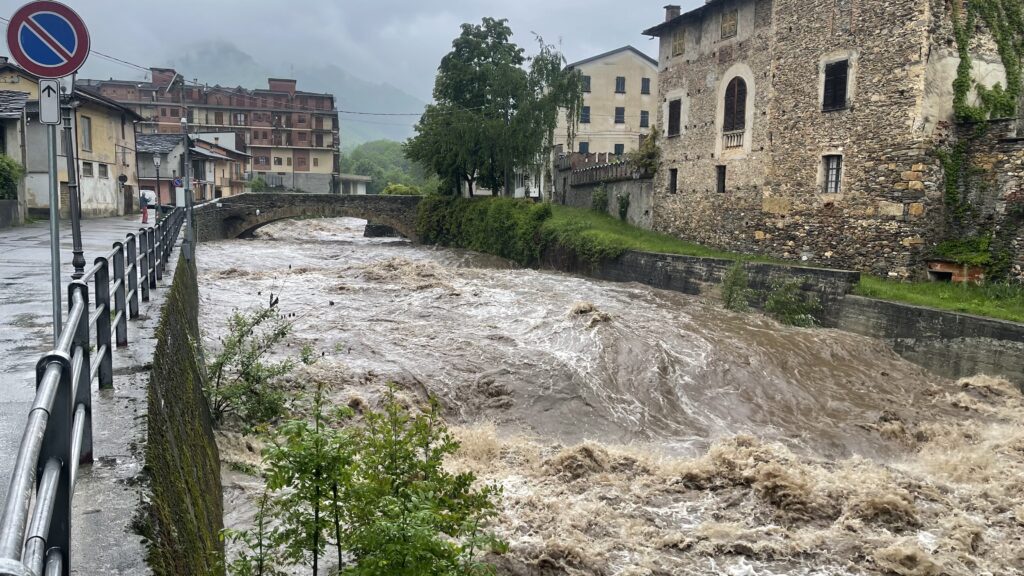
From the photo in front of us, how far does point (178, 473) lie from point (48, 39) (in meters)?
3.92

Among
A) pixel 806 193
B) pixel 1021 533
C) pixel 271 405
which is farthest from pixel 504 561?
pixel 806 193

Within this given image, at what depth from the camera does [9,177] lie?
→ 25344 mm

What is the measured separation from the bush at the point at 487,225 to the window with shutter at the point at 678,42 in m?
8.43

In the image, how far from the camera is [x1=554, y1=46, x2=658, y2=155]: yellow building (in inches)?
2116

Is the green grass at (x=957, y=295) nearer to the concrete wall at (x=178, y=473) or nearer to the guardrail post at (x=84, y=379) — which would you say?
the concrete wall at (x=178, y=473)

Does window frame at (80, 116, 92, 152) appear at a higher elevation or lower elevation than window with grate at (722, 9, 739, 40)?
lower

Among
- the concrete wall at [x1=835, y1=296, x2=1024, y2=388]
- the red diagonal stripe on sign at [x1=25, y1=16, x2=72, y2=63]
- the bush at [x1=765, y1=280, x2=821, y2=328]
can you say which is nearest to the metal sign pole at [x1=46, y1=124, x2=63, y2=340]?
the red diagonal stripe on sign at [x1=25, y1=16, x2=72, y2=63]

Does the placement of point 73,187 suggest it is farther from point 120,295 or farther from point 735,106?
point 735,106

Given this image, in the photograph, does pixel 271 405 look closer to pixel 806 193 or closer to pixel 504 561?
pixel 504 561

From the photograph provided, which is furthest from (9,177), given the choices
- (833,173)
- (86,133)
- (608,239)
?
(833,173)

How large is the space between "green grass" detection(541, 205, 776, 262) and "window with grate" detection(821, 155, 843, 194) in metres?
2.89

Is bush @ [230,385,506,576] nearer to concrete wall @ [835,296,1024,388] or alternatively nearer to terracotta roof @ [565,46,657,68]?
concrete wall @ [835,296,1024,388]

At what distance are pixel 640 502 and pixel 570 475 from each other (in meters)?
0.97

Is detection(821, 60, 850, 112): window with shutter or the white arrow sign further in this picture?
detection(821, 60, 850, 112): window with shutter
